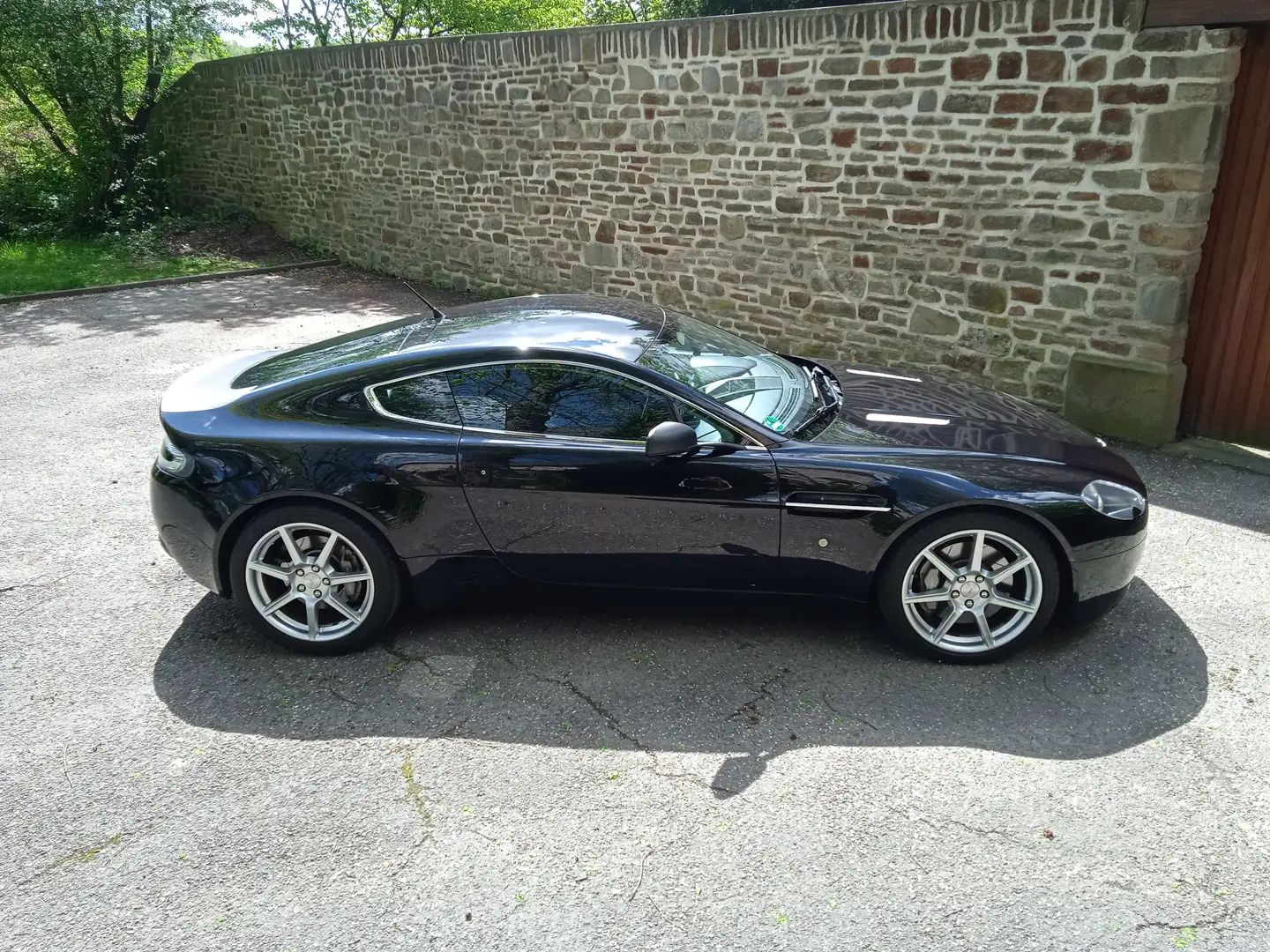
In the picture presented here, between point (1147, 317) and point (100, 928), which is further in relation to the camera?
point (1147, 317)

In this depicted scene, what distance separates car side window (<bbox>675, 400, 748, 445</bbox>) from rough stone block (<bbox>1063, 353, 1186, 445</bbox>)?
414 cm

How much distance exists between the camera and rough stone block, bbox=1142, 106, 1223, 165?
588 cm

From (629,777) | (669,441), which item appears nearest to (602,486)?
(669,441)

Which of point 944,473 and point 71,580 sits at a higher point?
point 944,473

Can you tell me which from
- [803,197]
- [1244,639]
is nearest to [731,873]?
[1244,639]

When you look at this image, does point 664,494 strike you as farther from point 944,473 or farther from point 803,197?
point 803,197

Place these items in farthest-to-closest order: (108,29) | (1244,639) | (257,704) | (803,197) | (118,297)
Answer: (108,29), (118,297), (803,197), (1244,639), (257,704)

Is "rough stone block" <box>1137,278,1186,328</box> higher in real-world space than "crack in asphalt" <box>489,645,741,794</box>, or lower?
higher

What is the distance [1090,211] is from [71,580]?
6.65 metres

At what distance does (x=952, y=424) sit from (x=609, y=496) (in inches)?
60.1

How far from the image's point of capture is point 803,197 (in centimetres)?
812

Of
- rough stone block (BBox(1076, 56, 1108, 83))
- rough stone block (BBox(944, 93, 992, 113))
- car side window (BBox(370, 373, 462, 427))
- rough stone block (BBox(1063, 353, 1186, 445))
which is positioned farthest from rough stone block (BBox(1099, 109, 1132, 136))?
car side window (BBox(370, 373, 462, 427))

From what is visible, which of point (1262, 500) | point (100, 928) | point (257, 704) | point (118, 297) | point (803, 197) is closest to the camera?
point (100, 928)

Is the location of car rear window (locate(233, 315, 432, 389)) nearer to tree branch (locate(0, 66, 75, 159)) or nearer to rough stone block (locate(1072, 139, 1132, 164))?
rough stone block (locate(1072, 139, 1132, 164))
